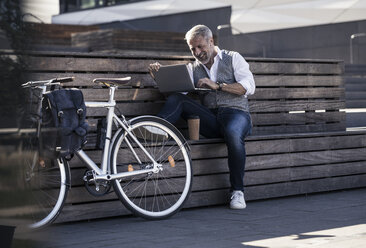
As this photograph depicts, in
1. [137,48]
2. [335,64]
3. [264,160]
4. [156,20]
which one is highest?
[156,20]

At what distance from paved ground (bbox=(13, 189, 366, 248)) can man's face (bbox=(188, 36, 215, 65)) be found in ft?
3.76

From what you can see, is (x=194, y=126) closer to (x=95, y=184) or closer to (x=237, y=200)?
(x=237, y=200)

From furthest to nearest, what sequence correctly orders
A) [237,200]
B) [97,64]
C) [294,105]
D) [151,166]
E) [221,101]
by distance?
[294,105] < [221,101] < [237,200] < [97,64] < [151,166]

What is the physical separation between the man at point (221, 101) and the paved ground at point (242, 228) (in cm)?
36

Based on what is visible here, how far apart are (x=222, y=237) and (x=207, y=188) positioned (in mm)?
1393

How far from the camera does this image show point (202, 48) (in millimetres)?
5121

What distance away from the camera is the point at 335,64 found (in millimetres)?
6410

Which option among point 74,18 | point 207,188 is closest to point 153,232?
point 207,188

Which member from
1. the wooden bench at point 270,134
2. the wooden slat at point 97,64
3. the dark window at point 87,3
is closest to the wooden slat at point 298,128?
the wooden bench at point 270,134

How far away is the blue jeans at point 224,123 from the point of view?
4.93 meters

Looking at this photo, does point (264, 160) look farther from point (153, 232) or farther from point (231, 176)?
point (153, 232)

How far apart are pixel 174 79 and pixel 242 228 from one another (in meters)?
1.42

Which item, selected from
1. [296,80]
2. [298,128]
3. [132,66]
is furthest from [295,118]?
[132,66]

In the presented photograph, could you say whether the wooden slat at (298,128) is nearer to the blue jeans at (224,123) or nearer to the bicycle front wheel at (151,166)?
the blue jeans at (224,123)
